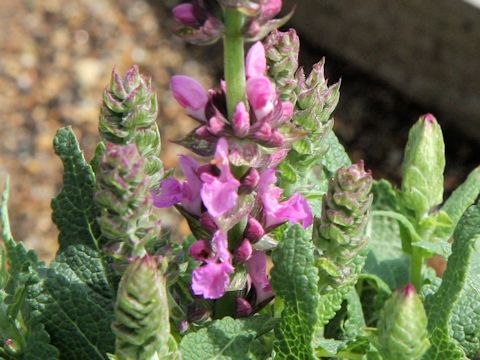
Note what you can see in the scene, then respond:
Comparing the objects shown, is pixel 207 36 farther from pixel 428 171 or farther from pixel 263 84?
pixel 428 171

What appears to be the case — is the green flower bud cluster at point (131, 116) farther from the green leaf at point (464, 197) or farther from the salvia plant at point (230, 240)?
the green leaf at point (464, 197)

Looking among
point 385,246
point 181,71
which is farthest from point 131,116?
point 181,71

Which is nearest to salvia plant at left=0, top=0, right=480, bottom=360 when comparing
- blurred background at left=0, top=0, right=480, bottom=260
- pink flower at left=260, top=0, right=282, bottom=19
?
pink flower at left=260, top=0, right=282, bottom=19

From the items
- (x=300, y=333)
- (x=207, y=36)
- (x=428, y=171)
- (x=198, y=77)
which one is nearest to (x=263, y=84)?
(x=207, y=36)

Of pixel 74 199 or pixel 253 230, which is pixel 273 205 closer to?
pixel 253 230

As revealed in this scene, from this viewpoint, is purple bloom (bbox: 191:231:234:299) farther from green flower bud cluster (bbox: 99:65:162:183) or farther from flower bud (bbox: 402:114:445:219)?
flower bud (bbox: 402:114:445:219)

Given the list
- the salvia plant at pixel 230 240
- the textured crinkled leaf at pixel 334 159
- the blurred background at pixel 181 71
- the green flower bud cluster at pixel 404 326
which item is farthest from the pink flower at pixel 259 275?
the blurred background at pixel 181 71
